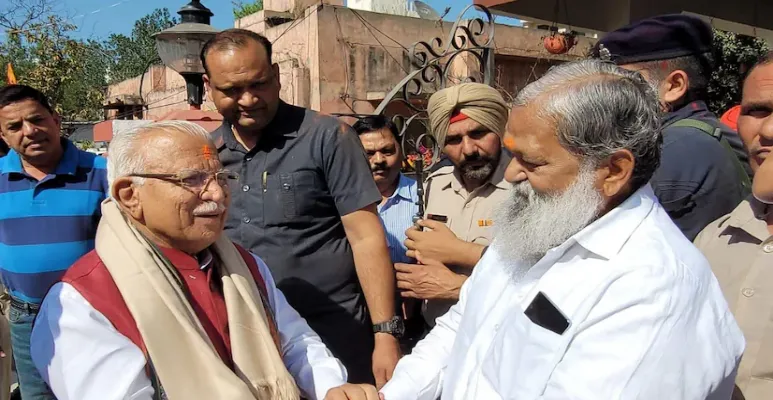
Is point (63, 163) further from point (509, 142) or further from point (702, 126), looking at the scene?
point (702, 126)

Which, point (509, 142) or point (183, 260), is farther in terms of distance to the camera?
point (183, 260)

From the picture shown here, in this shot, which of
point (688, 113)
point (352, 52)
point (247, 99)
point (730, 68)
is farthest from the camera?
point (730, 68)

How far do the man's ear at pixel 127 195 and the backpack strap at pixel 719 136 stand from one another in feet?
5.98

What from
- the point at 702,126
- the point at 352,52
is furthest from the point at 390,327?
the point at 352,52

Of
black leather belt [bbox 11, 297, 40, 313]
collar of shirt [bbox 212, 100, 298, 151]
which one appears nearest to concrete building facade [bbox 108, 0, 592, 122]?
black leather belt [bbox 11, 297, 40, 313]

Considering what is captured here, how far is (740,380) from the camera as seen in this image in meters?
1.54

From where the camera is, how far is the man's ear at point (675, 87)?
2.05m

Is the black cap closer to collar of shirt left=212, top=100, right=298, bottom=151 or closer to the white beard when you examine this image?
the white beard

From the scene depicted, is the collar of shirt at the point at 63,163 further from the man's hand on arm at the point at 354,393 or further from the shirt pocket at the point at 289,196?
the man's hand on arm at the point at 354,393

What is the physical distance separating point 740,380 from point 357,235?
4.85 ft

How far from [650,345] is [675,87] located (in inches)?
49.3

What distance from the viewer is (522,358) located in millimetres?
1337

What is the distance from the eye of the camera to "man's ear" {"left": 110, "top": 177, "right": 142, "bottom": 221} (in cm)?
168

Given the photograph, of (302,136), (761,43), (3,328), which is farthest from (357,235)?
(761,43)
